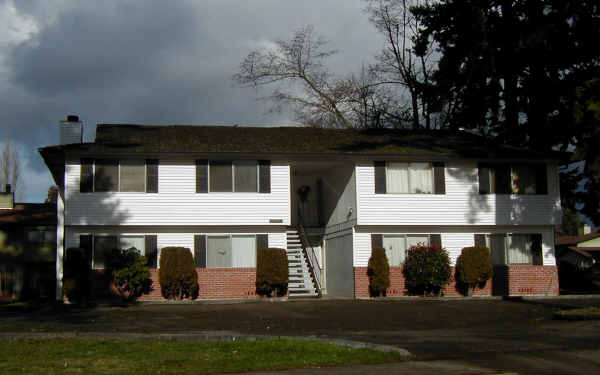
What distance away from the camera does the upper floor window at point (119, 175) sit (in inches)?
943

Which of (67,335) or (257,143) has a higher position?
(257,143)

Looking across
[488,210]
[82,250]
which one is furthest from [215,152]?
[488,210]

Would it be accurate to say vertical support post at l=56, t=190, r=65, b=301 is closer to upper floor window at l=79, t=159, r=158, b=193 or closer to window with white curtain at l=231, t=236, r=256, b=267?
upper floor window at l=79, t=159, r=158, b=193

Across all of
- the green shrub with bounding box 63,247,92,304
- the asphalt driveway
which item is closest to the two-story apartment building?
the green shrub with bounding box 63,247,92,304

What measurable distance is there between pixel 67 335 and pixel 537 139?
2487cm

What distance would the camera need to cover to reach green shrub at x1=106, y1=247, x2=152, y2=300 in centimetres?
2338

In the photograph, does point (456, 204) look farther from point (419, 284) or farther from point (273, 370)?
point (273, 370)

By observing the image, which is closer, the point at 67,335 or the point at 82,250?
the point at 67,335

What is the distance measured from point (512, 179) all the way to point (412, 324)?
37.7 feet

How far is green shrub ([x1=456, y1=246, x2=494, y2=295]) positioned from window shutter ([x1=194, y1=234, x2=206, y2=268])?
941 centimetres

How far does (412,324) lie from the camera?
1723 cm

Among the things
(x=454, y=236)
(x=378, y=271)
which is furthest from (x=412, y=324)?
(x=454, y=236)

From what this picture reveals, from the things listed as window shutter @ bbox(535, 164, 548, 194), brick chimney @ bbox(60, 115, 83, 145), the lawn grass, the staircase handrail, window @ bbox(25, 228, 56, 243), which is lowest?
the lawn grass

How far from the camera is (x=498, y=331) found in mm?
14672
